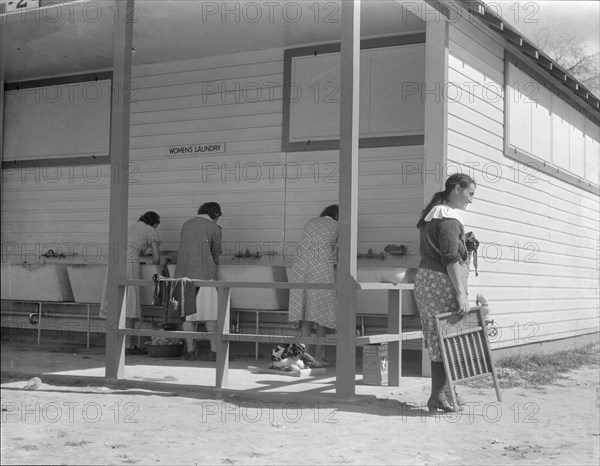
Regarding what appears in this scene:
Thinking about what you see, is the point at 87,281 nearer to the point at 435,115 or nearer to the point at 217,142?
the point at 217,142

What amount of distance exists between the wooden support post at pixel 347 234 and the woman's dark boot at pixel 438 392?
0.65 m

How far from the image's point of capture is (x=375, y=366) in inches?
304

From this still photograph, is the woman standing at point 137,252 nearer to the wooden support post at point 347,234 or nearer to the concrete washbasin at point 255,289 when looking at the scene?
the concrete washbasin at point 255,289

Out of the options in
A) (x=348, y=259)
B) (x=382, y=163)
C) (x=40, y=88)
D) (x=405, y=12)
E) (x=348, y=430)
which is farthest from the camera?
(x=40, y=88)

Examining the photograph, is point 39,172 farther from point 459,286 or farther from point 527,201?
point 459,286

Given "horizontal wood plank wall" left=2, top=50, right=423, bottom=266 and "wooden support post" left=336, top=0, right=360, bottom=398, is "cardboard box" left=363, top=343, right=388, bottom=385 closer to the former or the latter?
"wooden support post" left=336, top=0, right=360, bottom=398

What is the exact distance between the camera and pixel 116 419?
580 cm

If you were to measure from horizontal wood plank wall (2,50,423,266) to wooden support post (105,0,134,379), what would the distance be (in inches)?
112

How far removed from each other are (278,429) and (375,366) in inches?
86.5

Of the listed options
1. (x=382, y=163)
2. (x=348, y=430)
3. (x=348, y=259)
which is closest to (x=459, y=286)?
(x=348, y=259)

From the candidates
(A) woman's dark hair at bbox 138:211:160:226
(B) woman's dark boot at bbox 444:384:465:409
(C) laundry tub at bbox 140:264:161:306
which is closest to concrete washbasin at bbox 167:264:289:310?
(C) laundry tub at bbox 140:264:161:306

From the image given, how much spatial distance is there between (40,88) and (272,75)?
3805 millimetres

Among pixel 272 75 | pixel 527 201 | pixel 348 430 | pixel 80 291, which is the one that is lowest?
pixel 348 430

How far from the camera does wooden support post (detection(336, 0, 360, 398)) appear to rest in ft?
22.6
